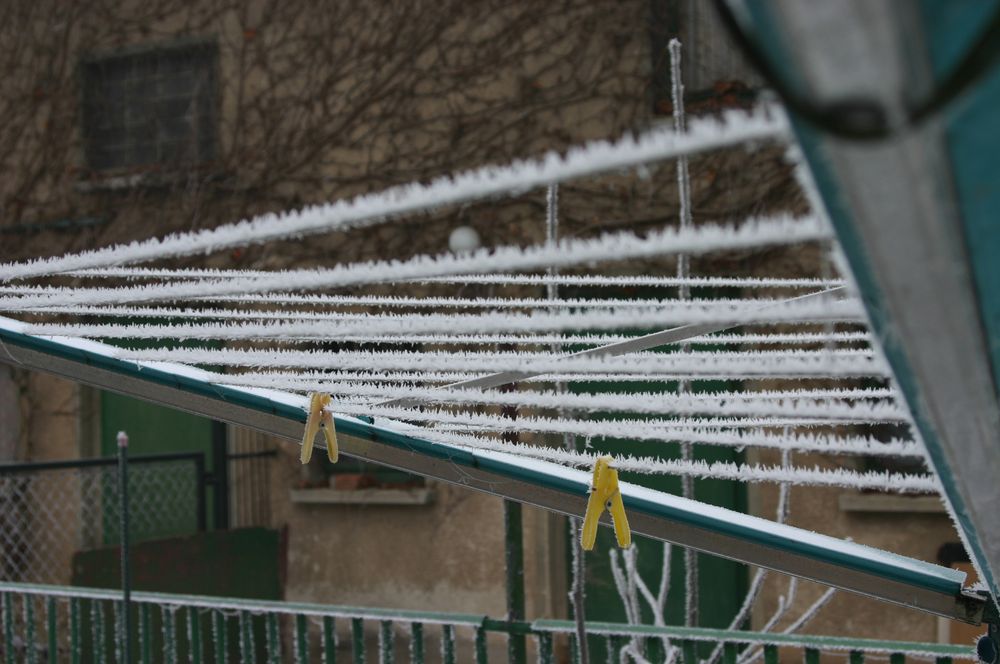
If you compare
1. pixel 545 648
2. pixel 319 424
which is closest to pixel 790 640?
pixel 545 648

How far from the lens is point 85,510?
595cm

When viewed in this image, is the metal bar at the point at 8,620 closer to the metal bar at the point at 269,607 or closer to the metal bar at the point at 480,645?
the metal bar at the point at 269,607

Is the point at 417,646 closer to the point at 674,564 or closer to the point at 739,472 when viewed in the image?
the point at 739,472

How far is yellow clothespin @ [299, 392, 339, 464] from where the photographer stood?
1.76 metres

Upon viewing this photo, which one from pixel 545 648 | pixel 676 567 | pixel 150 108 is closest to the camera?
pixel 545 648

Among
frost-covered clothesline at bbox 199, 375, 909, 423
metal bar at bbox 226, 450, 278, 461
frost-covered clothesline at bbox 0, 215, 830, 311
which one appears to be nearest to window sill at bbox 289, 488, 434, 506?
metal bar at bbox 226, 450, 278, 461

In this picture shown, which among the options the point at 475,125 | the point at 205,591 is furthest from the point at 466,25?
the point at 205,591

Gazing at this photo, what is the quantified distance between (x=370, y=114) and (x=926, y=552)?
13.3ft

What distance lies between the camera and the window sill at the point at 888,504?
16.3 ft

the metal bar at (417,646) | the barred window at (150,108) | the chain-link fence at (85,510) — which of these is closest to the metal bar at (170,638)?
the metal bar at (417,646)

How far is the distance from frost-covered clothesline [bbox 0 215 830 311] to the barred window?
227 inches

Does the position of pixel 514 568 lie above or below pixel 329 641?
above

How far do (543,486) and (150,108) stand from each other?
584 centimetres

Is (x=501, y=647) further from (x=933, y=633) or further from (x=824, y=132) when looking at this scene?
(x=824, y=132)
